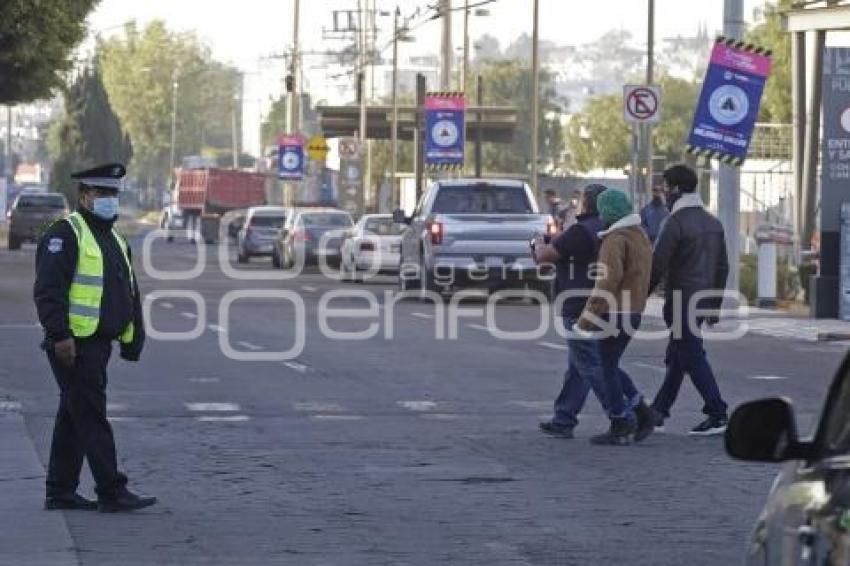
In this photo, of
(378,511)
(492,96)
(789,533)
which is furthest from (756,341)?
(492,96)

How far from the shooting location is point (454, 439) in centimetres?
1596

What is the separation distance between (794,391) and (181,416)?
5705mm

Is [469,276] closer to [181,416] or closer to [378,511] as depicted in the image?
[181,416]

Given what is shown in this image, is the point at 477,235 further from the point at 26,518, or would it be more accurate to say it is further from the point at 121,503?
the point at 26,518

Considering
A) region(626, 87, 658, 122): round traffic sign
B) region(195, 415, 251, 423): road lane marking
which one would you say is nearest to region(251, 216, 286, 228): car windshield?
region(626, 87, 658, 122): round traffic sign

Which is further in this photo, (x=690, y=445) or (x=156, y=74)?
(x=156, y=74)

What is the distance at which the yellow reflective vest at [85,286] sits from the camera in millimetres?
11781

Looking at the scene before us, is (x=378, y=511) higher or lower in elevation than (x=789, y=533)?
lower

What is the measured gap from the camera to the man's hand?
1159cm

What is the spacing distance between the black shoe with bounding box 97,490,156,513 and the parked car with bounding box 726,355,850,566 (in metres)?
6.62

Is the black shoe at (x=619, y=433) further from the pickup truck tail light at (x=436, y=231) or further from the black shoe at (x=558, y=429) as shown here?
the pickup truck tail light at (x=436, y=231)

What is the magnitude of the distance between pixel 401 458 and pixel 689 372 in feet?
8.86

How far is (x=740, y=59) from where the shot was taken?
30984mm

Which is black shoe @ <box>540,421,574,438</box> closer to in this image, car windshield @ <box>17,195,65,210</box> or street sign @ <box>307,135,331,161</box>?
car windshield @ <box>17,195,65,210</box>
